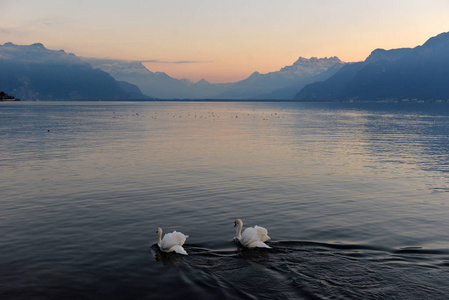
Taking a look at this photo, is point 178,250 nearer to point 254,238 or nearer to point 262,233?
point 254,238

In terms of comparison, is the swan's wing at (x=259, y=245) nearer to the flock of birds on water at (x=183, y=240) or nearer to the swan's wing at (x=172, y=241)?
the flock of birds on water at (x=183, y=240)

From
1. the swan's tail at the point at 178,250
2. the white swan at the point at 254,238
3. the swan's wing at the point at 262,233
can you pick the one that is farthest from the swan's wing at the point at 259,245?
the swan's tail at the point at 178,250

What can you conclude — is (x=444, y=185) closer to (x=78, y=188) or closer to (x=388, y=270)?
(x=388, y=270)

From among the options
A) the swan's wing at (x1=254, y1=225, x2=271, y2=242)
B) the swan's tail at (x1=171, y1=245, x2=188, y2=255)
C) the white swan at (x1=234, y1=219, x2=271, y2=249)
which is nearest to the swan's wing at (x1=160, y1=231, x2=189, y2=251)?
the swan's tail at (x1=171, y1=245, x2=188, y2=255)

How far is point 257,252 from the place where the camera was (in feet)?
69.1

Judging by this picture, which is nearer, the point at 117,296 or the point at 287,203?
the point at 117,296

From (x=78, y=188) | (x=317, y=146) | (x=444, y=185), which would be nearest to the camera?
(x=78, y=188)

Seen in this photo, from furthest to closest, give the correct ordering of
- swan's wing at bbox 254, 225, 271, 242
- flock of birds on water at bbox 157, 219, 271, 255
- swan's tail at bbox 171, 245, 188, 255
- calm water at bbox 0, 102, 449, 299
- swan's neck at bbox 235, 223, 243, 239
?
swan's neck at bbox 235, 223, 243, 239 < swan's wing at bbox 254, 225, 271, 242 < flock of birds on water at bbox 157, 219, 271, 255 < swan's tail at bbox 171, 245, 188, 255 < calm water at bbox 0, 102, 449, 299

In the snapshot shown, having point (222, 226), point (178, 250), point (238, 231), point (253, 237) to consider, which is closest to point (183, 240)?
point (178, 250)

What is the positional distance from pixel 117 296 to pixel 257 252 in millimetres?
7525

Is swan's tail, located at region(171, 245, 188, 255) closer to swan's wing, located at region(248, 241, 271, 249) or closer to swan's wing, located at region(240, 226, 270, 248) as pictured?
swan's wing, located at region(240, 226, 270, 248)

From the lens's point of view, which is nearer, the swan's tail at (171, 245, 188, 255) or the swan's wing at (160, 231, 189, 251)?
the swan's tail at (171, 245, 188, 255)

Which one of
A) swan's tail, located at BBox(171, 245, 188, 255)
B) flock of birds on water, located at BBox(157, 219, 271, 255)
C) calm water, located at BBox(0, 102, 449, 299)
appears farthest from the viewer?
flock of birds on water, located at BBox(157, 219, 271, 255)

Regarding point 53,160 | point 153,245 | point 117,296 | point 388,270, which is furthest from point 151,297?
point 53,160
